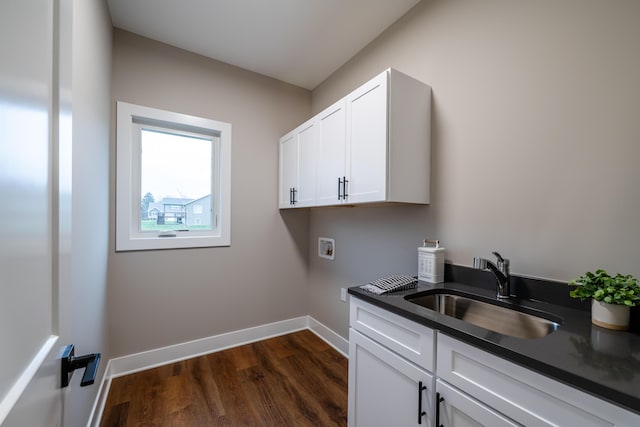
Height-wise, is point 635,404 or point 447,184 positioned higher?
point 447,184

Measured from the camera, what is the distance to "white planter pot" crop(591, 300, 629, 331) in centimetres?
90

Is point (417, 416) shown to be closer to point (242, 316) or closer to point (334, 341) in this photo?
point (334, 341)

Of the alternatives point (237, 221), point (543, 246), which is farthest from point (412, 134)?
point (237, 221)

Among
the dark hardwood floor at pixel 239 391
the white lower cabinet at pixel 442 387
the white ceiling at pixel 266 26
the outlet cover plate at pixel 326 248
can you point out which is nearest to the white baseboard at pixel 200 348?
the dark hardwood floor at pixel 239 391

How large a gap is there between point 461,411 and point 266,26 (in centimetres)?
251

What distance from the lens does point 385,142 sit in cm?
150

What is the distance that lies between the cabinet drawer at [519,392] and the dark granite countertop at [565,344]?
0.09 ft

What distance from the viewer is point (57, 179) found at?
60 centimetres

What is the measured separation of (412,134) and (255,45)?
5.14ft

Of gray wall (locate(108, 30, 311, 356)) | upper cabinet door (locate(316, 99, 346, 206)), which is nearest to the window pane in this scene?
gray wall (locate(108, 30, 311, 356))

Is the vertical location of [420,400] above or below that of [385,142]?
below

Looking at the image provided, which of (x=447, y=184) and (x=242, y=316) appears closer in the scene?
(x=447, y=184)

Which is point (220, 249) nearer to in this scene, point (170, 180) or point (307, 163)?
point (170, 180)

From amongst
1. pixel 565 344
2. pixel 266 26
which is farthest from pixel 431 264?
pixel 266 26
